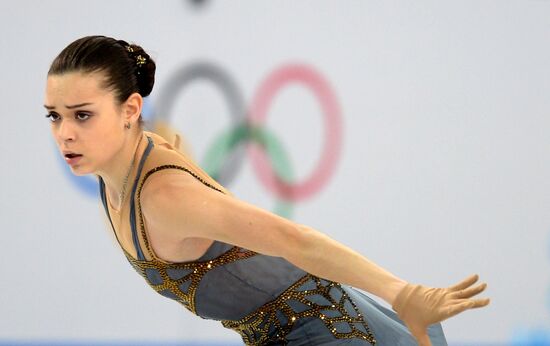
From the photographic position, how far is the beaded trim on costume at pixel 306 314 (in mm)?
2416

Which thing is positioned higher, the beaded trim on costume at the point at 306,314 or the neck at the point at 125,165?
the neck at the point at 125,165

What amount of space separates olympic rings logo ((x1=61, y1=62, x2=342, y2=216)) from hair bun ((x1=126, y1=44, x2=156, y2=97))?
2.17m

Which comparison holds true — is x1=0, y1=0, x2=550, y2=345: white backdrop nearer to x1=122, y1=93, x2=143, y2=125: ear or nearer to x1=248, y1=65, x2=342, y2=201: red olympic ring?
x1=248, y1=65, x2=342, y2=201: red olympic ring

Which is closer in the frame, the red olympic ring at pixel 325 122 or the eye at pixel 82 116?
the eye at pixel 82 116

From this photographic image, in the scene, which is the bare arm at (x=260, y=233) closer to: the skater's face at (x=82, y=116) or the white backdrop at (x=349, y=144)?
the skater's face at (x=82, y=116)

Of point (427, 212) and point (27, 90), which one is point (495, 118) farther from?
point (27, 90)

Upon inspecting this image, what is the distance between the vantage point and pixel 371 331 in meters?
2.46

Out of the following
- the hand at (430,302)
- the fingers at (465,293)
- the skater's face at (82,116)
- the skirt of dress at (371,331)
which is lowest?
the skirt of dress at (371,331)

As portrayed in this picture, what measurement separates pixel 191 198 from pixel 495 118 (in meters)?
2.95

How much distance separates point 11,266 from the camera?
14.9 ft

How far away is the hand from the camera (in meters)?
1.95

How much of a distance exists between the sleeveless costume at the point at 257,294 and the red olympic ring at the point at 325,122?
217cm

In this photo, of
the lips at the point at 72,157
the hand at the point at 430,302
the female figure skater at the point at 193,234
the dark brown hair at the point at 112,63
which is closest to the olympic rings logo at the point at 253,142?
the female figure skater at the point at 193,234

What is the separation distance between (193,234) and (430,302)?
1.82 feet
